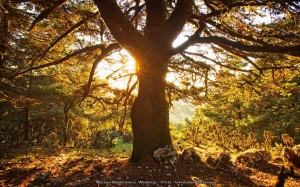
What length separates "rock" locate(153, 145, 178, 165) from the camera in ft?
14.8

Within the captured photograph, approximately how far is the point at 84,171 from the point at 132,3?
17.5 feet

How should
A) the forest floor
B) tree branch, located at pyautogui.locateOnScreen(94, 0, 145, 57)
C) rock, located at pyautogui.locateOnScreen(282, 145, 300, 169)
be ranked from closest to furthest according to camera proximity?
1. the forest floor
2. tree branch, located at pyautogui.locateOnScreen(94, 0, 145, 57)
3. rock, located at pyautogui.locateOnScreen(282, 145, 300, 169)

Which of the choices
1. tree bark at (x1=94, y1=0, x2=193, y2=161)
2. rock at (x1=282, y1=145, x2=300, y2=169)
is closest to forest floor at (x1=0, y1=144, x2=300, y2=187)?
rock at (x1=282, y1=145, x2=300, y2=169)

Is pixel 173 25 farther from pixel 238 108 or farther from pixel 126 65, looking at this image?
pixel 238 108

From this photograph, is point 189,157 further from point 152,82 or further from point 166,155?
point 152,82

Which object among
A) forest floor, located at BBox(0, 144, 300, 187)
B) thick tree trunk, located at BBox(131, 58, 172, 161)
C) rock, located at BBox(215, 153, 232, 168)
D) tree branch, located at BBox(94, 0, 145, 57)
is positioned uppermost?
tree branch, located at BBox(94, 0, 145, 57)

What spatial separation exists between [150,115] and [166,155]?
3.33 ft

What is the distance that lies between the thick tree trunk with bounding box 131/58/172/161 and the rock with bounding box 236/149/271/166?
2333mm

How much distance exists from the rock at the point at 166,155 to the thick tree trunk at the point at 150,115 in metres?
0.19

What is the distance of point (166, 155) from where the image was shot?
4582 mm

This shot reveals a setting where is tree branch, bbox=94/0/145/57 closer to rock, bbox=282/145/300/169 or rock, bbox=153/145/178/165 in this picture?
rock, bbox=153/145/178/165

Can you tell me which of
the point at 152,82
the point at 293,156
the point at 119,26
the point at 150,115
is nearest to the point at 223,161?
the point at 293,156

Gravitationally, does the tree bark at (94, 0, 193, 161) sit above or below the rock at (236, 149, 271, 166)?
above

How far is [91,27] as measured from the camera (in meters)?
6.50
